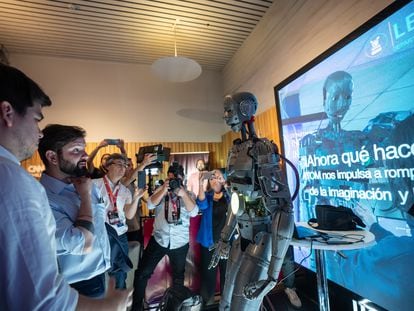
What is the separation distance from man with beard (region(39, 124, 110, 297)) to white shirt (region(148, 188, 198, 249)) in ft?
3.60

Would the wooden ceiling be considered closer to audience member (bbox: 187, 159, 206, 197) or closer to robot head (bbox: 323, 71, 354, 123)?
robot head (bbox: 323, 71, 354, 123)

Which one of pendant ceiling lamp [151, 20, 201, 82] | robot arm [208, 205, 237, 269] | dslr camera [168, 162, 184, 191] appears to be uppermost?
pendant ceiling lamp [151, 20, 201, 82]

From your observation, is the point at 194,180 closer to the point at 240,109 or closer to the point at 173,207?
the point at 173,207

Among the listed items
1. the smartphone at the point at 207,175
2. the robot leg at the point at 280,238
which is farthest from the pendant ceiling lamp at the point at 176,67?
the robot leg at the point at 280,238

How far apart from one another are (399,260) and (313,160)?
1101 millimetres

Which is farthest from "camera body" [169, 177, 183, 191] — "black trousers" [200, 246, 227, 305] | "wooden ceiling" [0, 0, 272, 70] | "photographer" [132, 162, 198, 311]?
"wooden ceiling" [0, 0, 272, 70]

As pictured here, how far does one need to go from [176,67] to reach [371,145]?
275 centimetres

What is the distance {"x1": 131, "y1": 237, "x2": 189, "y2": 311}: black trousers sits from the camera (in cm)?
240

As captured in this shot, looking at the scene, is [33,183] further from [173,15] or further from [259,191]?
[173,15]

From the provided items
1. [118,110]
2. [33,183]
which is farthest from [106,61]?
[33,183]

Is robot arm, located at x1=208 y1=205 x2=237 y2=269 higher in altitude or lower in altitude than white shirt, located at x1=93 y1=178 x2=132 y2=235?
lower

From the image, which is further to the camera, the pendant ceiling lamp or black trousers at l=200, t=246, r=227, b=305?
the pendant ceiling lamp

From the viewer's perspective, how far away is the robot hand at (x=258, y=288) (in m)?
1.33

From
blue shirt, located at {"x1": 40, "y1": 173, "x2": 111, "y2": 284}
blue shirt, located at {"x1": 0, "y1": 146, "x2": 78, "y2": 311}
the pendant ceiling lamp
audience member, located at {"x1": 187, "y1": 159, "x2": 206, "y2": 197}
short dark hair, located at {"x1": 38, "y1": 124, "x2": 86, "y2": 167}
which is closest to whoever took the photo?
blue shirt, located at {"x1": 0, "y1": 146, "x2": 78, "y2": 311}
